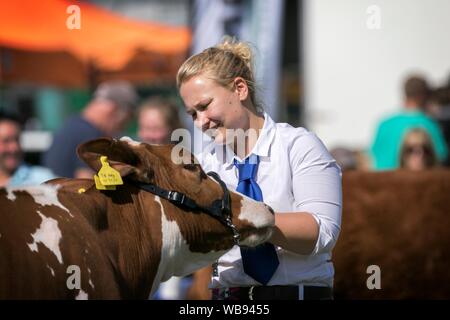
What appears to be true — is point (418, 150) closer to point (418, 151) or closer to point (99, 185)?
point (418, 151)

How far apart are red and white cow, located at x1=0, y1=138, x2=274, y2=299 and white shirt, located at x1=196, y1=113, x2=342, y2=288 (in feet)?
0.65

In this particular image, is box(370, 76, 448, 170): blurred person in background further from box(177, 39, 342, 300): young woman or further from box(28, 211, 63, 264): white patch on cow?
box(28, 211, 63, 264): white patch on cow

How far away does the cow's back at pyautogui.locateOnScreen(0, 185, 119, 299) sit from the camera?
3066 mm

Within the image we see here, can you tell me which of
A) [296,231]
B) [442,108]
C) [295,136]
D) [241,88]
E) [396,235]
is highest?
[241,88]

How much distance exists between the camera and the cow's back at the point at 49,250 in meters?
3.07

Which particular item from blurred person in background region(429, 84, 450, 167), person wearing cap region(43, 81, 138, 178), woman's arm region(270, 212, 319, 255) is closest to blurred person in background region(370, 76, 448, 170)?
blurred person in background region(429, 84, 450, 167)

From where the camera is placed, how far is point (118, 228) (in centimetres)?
339

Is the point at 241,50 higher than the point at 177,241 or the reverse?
higher

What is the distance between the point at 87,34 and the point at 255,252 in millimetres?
7271

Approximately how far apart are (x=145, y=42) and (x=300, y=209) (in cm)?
742

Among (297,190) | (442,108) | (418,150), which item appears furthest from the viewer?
(442,108)

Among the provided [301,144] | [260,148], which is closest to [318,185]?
[301,144]
